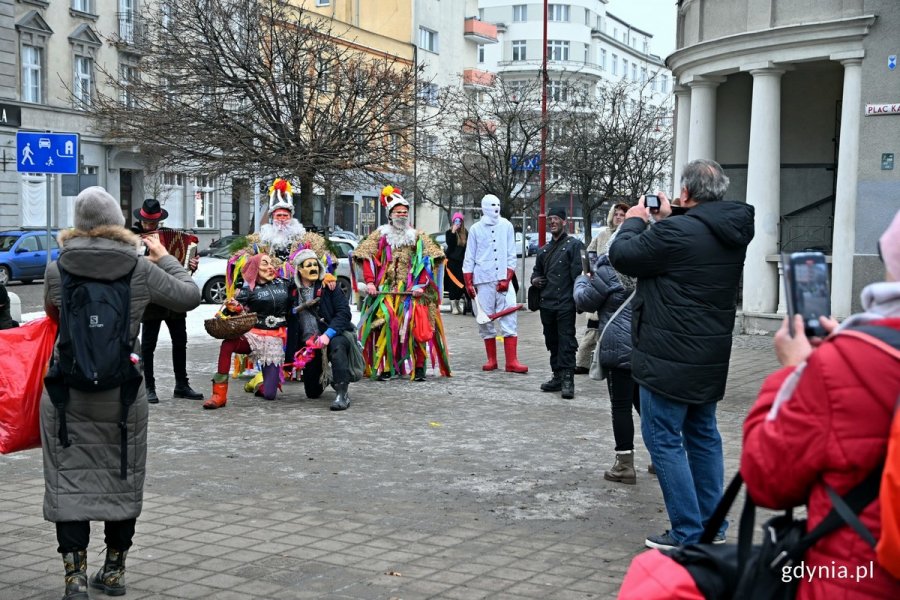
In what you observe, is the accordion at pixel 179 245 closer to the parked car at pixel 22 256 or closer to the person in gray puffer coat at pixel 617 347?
the person in gray puffer coat at pixel 617 347

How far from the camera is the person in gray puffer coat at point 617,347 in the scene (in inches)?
281

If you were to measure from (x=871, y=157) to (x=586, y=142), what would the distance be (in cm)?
1521

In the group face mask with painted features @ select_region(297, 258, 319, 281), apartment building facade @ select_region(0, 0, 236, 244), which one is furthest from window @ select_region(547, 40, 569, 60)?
face mask with painted features @ select_region(297, 258, 319, 281)

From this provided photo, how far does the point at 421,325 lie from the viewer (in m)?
12.4

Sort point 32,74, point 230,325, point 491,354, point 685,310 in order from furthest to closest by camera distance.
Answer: point 32,74 → point 491,354 → point 230,325 → point 685,310

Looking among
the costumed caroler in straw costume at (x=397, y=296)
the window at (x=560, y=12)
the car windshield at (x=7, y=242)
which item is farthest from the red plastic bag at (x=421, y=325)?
the window at (x=560, y=12)

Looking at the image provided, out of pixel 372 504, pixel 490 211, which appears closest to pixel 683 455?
pixel 372 504

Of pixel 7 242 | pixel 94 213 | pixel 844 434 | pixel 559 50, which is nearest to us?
pixel 844 434

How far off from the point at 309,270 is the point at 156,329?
4.99 ft

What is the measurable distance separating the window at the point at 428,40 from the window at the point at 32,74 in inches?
1094

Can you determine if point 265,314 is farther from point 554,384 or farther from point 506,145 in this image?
point 506,145

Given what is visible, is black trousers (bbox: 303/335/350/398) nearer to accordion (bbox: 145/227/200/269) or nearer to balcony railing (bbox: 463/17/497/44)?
accordion (bbox: 145/227/200/269)

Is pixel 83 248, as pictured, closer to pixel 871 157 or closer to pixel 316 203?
pixel 871 157

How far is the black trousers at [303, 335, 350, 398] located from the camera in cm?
1050
